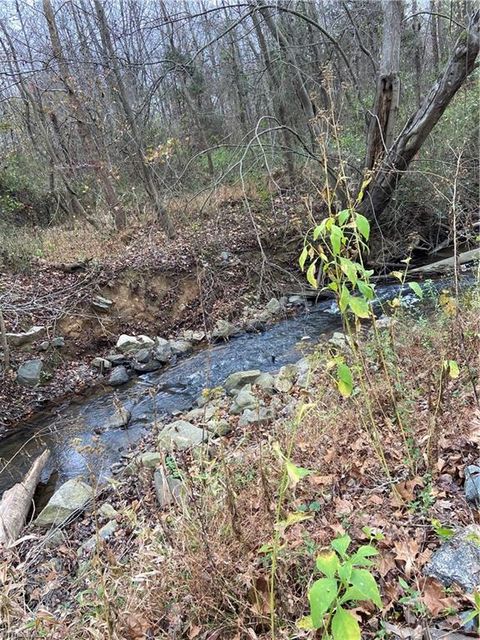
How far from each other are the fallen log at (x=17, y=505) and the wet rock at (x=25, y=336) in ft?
10.2

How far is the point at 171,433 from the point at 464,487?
294cm

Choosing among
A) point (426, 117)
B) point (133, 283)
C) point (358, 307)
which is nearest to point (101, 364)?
point (133, 283)

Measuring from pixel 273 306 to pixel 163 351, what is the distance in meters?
2.36

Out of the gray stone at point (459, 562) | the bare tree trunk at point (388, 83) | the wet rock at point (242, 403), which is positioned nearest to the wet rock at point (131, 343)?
the wet rock at point (242, 403)

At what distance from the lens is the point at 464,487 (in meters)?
1.98

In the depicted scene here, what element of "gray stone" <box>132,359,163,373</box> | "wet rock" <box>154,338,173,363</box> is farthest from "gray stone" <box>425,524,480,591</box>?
"wet rock" <box>154,338,173,363</box>

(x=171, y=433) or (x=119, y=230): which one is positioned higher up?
(x=119, y=230)

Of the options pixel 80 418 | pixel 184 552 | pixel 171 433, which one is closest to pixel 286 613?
pixel 184 552

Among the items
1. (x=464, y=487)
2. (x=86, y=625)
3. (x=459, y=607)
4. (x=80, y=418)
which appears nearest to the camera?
(x=459, y=607)

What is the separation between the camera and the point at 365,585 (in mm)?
1098

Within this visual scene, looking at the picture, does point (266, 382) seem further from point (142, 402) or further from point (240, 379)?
point (142, 402)

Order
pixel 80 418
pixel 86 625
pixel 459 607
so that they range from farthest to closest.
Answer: pixel 80 418 → pixel 86 625 → pixel 459 607

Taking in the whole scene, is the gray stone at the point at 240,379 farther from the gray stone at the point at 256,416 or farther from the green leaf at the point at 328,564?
the green leaf at the point at 328,564

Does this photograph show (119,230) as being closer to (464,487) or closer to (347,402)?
(347,402)
